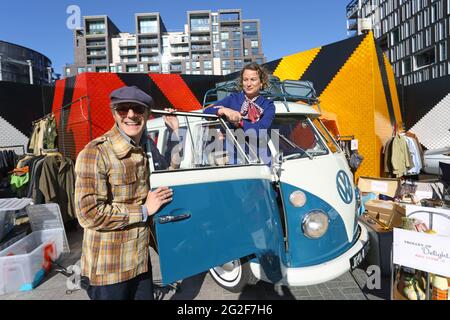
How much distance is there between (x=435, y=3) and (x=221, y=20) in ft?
216

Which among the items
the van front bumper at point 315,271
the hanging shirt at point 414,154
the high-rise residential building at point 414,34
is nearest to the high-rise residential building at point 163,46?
the high-rise residential building at point 414,34

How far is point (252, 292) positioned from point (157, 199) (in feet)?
6.87

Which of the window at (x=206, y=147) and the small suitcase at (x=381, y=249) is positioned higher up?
the window at (x=206, y=147)

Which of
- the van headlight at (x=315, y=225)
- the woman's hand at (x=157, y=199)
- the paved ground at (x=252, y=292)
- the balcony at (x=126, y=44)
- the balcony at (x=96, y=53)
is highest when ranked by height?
the balcony at (x=126, y=44)

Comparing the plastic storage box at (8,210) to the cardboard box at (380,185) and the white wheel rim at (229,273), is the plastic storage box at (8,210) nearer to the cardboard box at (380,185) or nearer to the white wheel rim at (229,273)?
the white wheel rim at (229,273)

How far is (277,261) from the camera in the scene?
99.6 inches

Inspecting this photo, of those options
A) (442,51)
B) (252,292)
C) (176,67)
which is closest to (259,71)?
(252,292)

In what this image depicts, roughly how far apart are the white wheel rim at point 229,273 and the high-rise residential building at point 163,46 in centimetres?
7101

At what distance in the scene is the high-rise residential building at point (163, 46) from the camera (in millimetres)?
75625

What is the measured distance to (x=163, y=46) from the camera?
8281 cm

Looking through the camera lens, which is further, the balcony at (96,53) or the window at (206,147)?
the balcony at (96,53)

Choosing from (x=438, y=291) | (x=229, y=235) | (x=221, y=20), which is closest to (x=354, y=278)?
(x=438, y=291)

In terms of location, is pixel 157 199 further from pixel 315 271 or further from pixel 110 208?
pixel 315 271

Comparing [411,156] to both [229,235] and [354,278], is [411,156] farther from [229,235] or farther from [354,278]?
[229,235]
